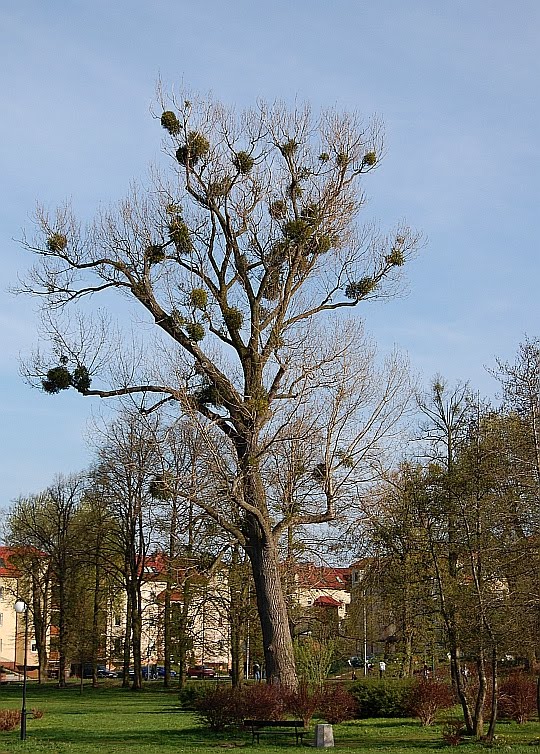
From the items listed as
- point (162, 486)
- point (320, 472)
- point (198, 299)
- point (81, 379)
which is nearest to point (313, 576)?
point (320, 472)

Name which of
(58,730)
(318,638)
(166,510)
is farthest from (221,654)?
(58,730)

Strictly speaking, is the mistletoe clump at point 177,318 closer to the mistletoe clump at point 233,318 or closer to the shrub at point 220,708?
the mistletoe clump at point 233,318

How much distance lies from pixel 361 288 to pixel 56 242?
7.26 metres

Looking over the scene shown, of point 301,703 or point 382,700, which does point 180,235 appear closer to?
point 301,703

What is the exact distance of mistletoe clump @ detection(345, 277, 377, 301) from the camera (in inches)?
880

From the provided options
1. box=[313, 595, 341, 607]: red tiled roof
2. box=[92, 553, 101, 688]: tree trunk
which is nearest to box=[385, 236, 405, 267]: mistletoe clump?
box=[313, 595, 341, 607]: red tiled roof

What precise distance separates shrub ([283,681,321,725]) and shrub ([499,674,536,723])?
615 centimetres

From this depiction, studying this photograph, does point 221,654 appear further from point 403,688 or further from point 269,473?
point 269,473

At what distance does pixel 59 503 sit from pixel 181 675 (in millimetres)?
14802

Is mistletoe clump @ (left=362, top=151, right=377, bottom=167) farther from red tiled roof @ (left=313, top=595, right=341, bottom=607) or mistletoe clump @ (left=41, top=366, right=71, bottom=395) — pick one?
red tiled roof @ (left=313, top=595, right=341, bottom=607)

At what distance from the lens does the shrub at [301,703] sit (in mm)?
20391

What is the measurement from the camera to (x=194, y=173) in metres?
22.0

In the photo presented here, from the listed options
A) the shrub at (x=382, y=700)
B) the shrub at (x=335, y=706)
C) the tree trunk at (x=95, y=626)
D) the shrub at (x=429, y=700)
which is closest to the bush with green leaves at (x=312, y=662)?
the shrub at (x=382, y=700)

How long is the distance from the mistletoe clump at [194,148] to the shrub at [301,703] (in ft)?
40.8
